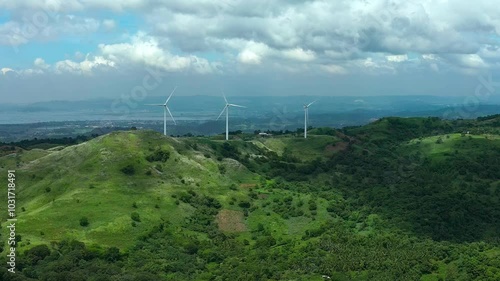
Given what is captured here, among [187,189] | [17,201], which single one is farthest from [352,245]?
[17,201]

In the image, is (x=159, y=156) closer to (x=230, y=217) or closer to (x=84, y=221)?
(x=230, y=217)

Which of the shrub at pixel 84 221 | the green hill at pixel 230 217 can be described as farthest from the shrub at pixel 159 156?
the shrub at pixel 84 221

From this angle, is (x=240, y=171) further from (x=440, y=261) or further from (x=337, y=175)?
(x=440, y=261)

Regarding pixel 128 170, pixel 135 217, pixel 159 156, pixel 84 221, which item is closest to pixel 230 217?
pixel 135 217

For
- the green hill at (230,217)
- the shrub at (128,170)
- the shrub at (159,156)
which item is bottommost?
the green hill at (230,217)

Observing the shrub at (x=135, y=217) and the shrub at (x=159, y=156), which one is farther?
the shrub at (x=159, y=156)

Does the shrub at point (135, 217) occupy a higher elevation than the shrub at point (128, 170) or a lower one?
lower

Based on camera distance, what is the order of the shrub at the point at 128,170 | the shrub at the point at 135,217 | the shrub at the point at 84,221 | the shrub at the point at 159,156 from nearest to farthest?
the shrub at the point at 84,221
the shrub at the point at 135,217
the shrub at the point at 128,170
the shrub at the point at 159,156

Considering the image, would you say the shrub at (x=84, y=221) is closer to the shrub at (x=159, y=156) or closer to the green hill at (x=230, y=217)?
the green hill at (x=230, y=217)
